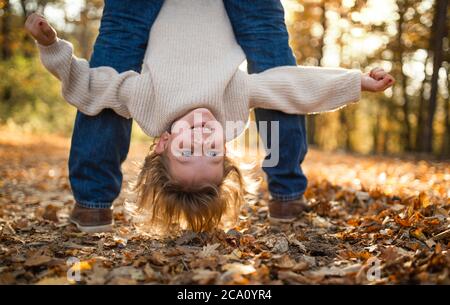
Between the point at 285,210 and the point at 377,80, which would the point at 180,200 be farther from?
the point at 377,80

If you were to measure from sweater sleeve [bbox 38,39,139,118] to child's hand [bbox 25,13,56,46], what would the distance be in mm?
51

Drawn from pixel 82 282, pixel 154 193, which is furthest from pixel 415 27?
pixel 82 282

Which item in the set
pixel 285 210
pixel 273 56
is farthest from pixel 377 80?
pixel 285 210

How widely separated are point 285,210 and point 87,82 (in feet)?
5.21

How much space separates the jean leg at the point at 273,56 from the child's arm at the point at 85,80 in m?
0.84

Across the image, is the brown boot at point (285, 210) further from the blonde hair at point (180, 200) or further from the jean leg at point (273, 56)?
the blonde hair at point (180, 200)

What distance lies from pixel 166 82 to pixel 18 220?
1501mm

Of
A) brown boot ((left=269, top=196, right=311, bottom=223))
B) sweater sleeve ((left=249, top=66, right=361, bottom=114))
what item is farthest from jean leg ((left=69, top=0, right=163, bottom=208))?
brown boot ((left=269, top=196, right=311, bottom=223))

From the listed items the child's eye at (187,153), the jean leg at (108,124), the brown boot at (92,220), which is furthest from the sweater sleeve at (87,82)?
the brown boot at (92,220)

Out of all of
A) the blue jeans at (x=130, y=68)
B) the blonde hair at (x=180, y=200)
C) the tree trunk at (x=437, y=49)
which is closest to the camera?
the blonde hair at (x=180, y=200)

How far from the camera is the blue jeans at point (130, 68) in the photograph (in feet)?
9.36

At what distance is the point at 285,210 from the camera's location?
3.08 metres

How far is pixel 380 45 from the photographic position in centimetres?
1439

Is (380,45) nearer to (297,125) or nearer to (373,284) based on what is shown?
(297,125)
